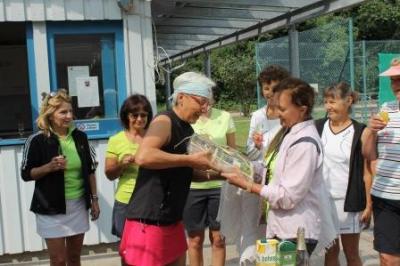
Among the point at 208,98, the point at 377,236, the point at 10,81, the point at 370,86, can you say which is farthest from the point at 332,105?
the point at 370,86

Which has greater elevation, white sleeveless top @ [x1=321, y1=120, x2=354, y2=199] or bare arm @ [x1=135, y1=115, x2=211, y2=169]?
bare arm @ [x1=135, y1=115, x2=211, y2=169]

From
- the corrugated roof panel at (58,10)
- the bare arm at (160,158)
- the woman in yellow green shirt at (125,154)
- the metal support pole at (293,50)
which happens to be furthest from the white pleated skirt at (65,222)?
the metal support pole at (293,50)

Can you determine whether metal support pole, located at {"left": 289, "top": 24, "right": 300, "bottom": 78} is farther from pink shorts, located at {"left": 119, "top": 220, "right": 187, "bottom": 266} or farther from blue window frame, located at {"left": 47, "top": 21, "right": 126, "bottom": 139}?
pink shorts, located at {"left": 119, "top": 220, "right": 187, "bottom": 266}

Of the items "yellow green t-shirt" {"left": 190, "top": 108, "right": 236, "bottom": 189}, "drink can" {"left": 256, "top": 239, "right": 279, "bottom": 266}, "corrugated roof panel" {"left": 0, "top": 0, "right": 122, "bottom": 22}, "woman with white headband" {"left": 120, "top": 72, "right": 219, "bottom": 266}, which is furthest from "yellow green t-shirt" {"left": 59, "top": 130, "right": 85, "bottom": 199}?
"drink can" {"left": 256, "top": 239, "right": 279, "bottom": 266}

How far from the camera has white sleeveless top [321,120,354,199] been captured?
408 centimetres

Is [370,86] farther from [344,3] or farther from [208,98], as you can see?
[208,98]

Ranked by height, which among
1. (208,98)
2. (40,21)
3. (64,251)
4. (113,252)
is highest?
(40,21)

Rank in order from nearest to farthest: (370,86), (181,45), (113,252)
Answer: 1. (113,252)
2. (181,45)
3. (370,86)

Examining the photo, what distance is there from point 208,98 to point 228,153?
13.1 inches

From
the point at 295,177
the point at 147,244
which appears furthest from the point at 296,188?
the point at 147,244

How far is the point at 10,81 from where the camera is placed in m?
10.6

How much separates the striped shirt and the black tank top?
148 cm

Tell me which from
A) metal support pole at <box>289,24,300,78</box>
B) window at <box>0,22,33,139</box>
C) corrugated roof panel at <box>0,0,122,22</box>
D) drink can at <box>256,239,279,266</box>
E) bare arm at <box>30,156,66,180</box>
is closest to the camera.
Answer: drink can at <box>256,239,279,266</box>

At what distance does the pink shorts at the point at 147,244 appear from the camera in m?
3.13
